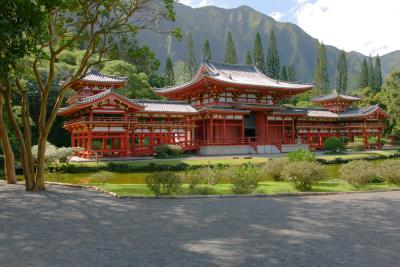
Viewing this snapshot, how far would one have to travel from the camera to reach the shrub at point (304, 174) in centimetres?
1311

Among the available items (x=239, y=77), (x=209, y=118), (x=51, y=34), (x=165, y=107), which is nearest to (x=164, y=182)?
(x=51, y=34)

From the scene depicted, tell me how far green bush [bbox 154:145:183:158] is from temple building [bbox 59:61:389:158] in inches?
72.5

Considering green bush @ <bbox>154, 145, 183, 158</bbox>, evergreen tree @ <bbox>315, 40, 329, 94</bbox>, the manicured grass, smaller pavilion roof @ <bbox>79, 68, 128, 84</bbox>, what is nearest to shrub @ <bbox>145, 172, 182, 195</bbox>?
the manicured grass

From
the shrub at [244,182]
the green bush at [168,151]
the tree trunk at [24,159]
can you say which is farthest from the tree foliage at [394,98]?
the tree trunk at [24,159]

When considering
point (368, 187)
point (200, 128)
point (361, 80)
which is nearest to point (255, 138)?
point (200, 128)

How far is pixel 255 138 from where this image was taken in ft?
126

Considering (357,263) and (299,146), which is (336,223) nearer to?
(357,263)

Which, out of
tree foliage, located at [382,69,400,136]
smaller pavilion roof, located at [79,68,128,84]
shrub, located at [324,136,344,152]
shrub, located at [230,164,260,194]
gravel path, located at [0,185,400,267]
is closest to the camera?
gravel path, located at [0,185,400,267]

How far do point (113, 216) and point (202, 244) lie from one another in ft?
10.3

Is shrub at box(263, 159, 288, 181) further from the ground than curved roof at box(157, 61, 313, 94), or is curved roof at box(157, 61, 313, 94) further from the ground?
curved roof at box(157, 61, 313, 94)

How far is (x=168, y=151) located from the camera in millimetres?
30984

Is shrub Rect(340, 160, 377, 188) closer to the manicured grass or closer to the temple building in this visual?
the manicured grass

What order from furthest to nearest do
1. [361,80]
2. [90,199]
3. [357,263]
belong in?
[361,80] → [90,199] → [357,263]

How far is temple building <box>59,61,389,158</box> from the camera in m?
30.5
